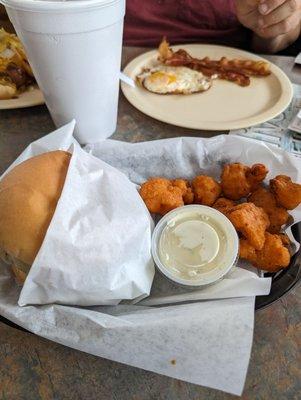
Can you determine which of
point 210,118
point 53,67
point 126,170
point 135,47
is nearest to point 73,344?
point 126,170

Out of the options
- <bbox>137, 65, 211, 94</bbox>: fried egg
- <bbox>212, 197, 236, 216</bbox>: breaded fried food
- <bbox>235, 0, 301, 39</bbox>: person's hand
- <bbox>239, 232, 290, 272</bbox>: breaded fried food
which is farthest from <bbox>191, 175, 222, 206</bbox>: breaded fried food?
<bbox>235, 0, 301, 39</bbox>: person's hand

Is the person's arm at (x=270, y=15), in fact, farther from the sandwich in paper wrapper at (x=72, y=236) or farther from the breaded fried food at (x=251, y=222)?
the sandwich in paper wrapper at (x=72, y=236)

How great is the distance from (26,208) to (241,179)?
0.41m

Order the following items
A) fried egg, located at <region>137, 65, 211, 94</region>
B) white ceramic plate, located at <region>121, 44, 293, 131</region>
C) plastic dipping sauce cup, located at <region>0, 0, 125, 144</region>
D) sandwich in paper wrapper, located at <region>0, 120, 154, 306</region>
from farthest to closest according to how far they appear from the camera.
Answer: fried egg, located at <region>137, 65, 211, 94</region>, white ceramic plate, located at <region>121, 44, 293, 131</region>, plastic dipping sauce cup, located at <region>0, 0, 125, 144</region>, sandwich in paper wrapper, located at <region>0, 120, 154, 306</region>

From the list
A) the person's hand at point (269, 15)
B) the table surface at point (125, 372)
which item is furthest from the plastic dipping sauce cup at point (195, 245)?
the person's hand at point (269, 15)

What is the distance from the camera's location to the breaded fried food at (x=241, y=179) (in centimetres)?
72

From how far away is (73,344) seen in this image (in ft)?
1.77

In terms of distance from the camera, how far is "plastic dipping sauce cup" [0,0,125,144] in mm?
650

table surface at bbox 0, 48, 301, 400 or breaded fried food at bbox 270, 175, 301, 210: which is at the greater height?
→ breaded fried food at bbox 270, 175, 301, 210

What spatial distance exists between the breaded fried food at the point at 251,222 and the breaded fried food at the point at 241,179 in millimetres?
60

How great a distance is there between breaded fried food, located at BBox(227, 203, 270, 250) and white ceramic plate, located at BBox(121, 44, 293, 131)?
1.08 ft

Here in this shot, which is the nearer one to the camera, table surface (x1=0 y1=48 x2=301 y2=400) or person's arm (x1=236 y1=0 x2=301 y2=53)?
table surface (x1=0 y1=48 x2=301 y2=400)

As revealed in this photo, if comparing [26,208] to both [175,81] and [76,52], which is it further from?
[175,81]

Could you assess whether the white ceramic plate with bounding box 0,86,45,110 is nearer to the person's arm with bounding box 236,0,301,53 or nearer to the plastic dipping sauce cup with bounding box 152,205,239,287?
the plastic dipping sauce cup with bounding box 152,205,239,287
